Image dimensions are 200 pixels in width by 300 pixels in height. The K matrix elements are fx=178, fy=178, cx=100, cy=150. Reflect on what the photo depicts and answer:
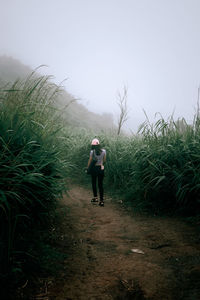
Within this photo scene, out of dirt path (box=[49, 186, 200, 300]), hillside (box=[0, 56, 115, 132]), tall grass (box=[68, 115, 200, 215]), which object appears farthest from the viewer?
hillside (box=[0, 56, 115, 132])

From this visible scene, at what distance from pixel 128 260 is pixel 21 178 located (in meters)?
1.43

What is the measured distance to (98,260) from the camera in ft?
6.45

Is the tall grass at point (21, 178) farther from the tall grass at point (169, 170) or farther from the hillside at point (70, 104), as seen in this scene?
the hillside at point (70, 104)

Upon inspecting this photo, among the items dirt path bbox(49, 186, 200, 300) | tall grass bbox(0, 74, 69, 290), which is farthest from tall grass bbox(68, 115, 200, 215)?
tall grass bbox(0, 74, 69, 290)

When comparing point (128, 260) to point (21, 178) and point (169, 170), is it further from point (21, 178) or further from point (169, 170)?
point (169, 170)

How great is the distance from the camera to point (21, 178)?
174 cm

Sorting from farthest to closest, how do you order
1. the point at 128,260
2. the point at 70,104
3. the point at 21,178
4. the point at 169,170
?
the point at 70,104 < the point at 169,170 < the point at 128,260 < the point at 21,178

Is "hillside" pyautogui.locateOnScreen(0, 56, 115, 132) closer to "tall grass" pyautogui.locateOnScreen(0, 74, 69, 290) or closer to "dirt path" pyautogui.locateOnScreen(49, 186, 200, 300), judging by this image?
"dirt path" pyautogui.locateOnScreen(49, 186, 200, 300)

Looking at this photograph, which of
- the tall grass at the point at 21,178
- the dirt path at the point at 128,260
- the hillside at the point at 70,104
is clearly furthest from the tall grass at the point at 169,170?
the hillside at the point at 70,104

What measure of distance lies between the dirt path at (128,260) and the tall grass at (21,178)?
44 centimetres

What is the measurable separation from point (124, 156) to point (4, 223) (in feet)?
12.6

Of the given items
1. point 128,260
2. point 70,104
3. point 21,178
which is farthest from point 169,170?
point 70,104

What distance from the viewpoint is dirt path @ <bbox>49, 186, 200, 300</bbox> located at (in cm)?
145

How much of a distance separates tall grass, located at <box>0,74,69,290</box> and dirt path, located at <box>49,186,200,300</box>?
0.44 metres
